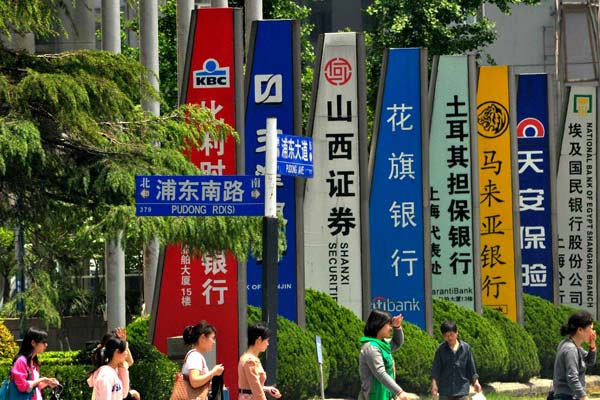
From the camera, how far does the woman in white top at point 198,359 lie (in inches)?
500

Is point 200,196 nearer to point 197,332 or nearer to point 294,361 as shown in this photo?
point 197,332

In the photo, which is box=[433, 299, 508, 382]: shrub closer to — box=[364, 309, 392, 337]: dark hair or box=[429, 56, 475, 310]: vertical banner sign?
box=[429, 56, 475, 310]: vertical banner sign

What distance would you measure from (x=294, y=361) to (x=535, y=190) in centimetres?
1079

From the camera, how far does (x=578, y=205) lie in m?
31.1

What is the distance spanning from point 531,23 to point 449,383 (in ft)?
140

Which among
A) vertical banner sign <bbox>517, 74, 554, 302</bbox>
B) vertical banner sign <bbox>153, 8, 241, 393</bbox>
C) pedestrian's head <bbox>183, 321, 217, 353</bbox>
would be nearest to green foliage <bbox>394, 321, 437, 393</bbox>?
vertical banner sign <bbox>153, 8, 241, 393</bbox>

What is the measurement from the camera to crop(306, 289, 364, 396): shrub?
71.8ft

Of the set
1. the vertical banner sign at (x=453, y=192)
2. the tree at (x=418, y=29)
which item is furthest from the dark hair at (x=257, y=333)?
the tree at (x=418, y=29)

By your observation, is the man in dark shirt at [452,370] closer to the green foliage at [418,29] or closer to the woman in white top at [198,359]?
the woman in white top at [198,359]

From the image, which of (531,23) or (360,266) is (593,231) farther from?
(531,23)

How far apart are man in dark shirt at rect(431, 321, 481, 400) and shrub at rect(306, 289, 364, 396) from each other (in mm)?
5518

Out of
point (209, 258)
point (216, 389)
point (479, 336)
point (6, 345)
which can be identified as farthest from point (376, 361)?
point (479, 336)

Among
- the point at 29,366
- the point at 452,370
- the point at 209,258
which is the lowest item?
the point at 452,370

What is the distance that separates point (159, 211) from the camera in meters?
14.4
